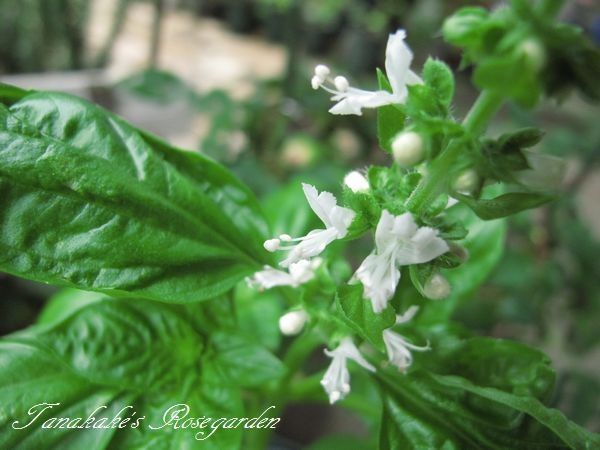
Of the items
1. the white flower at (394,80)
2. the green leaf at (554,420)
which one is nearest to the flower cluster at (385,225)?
the white flower at (394,80)

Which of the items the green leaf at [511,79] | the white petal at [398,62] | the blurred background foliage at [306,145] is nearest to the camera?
the green leaf at [511,79]

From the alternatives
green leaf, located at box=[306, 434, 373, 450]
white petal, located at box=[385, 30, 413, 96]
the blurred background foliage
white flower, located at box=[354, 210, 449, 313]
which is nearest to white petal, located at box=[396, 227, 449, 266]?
white flower, located at box=[354, 210, 449, 313]

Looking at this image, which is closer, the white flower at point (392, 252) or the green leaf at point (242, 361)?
the white flower at point (392, 252)

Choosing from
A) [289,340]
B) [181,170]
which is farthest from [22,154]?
[289,340]

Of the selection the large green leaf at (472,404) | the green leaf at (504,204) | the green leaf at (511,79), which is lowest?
the large green leaf at (472,404)

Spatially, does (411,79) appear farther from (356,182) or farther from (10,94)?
(10,94)

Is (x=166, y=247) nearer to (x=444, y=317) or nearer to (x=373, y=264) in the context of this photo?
(x=373, y=264)

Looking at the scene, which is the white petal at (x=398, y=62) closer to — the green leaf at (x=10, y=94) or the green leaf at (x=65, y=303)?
the green leaf at (x=10, y=94)
